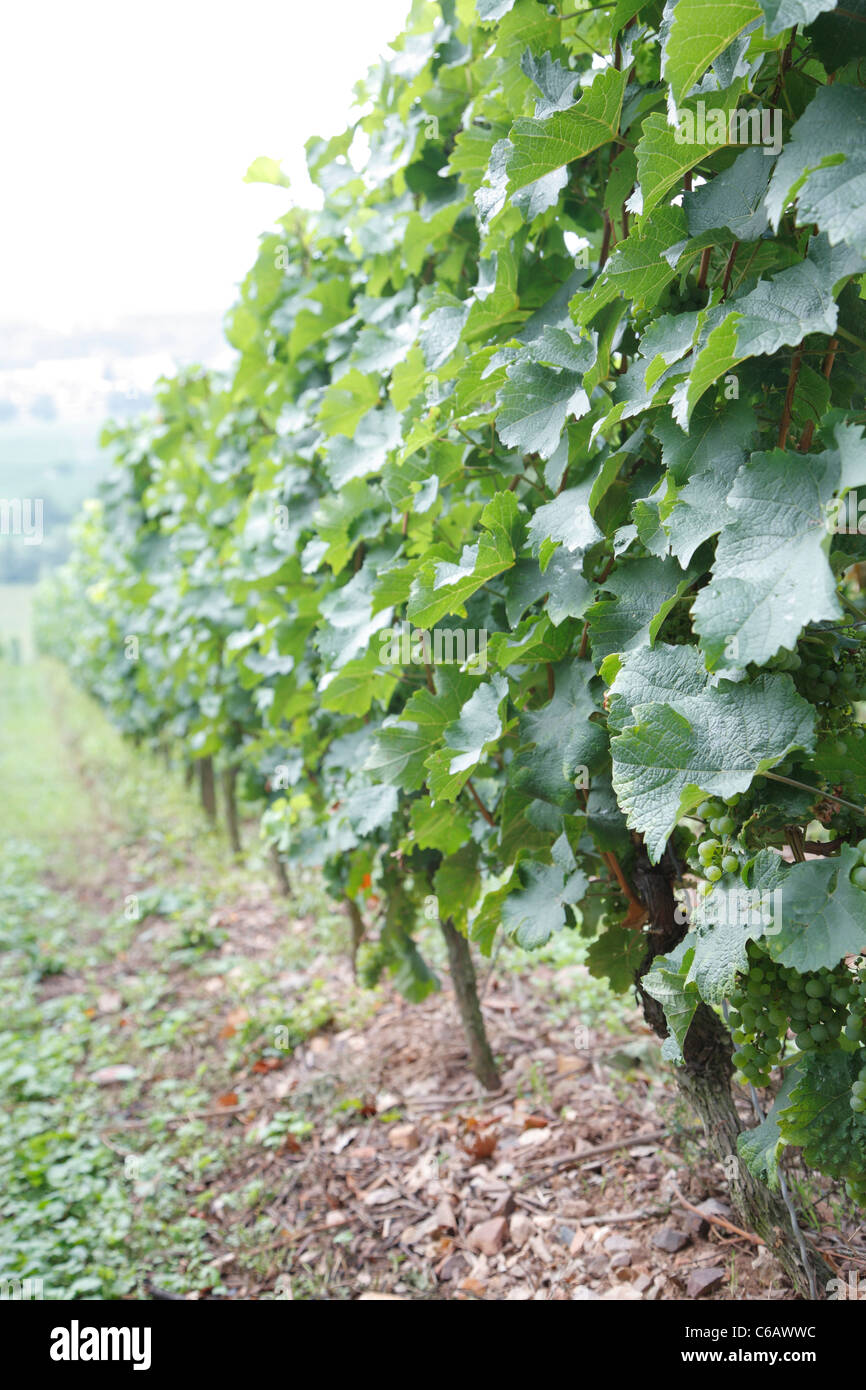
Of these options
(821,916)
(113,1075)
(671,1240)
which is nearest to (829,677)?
(821,916)

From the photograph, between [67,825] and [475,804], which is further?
[67,825]

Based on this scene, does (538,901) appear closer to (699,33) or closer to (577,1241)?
(577,1241)

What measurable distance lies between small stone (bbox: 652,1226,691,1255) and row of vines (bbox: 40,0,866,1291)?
0.28 m

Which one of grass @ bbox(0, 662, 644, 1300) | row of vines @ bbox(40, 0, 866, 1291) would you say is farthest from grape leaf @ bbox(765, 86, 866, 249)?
grass @ bbox(0, 662, 644, 1300)

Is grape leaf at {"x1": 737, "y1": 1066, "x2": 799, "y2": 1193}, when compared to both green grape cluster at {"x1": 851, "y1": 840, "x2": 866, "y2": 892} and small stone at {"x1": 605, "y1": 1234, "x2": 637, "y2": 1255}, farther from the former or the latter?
small stone at {"x1": 605, "y1": 1234, "x2": 637, "y2": 1255}

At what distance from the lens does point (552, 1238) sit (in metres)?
2.30

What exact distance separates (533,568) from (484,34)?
4.43ft

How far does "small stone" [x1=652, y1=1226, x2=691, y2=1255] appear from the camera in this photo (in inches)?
81.5

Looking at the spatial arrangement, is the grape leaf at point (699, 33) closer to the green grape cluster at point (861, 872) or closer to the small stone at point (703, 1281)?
the green grape cluster at point (861, 872)

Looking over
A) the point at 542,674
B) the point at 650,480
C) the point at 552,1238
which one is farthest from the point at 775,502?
the point at 552,1238

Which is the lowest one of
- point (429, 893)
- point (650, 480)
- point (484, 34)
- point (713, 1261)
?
point (713, 1261)

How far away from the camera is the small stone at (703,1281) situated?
6.22 ft

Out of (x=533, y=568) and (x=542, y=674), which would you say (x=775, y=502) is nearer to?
(x=533, y=568)

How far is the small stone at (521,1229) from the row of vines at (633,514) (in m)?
0.69
